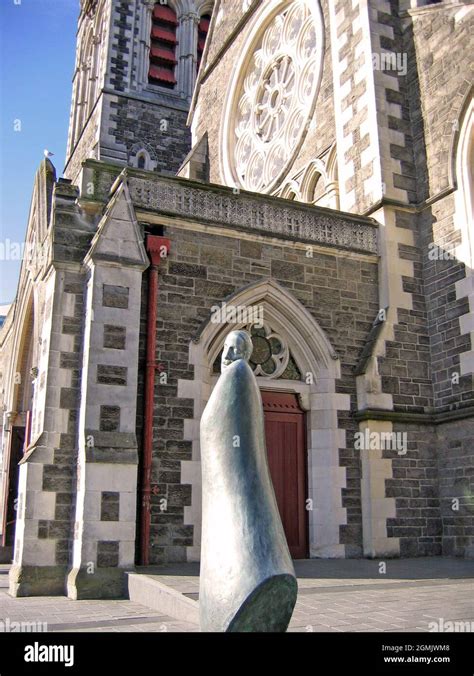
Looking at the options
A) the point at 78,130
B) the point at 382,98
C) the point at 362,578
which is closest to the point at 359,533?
the point at 362,578

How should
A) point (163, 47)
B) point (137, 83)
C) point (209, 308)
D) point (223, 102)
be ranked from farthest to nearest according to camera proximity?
point (163, 47), point (137, 83), point (223, 102), point (209, 308)

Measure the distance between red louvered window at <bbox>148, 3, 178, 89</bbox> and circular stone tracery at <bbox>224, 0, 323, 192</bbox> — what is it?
12.0 meters

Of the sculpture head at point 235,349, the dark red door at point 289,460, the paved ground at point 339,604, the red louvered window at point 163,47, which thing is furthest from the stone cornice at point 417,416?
the red louvered window at point 163,47

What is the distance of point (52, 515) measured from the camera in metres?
7.98

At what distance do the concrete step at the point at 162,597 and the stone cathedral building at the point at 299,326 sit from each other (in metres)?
0.55

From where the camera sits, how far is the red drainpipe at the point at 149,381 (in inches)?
322

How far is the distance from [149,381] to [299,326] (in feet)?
8.38

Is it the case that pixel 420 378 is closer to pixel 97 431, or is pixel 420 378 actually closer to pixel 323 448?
pixel 323 448

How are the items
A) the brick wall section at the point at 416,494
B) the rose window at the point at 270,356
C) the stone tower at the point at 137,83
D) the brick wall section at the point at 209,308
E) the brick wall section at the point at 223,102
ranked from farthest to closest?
the stone tower at the point at 137,83 < the brick wall section at the point at 223,102 < the rose window at the point at 270,356 < the brick wall section at the point at 416,494 < the brick wall section at the point at 209,308

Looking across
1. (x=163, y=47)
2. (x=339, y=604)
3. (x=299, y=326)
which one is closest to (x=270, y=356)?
(x=299, y=326)

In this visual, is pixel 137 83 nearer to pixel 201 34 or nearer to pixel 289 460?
pixel 201 34

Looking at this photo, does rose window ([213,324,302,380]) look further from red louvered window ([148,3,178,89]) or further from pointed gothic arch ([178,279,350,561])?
red louvered window ([148,3,178,89])

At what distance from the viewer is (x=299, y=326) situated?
10.0 meters

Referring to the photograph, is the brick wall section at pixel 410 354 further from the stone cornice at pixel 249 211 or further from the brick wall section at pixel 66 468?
the brick wall section at pixel 66 468
